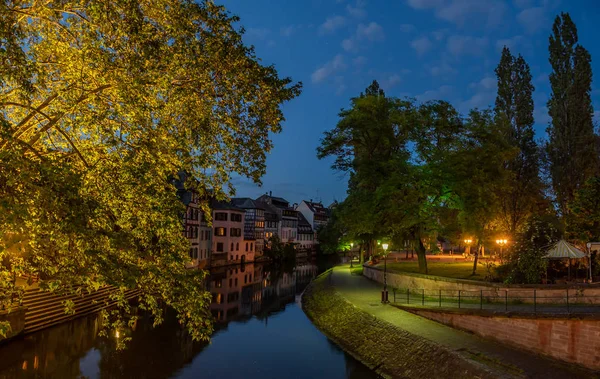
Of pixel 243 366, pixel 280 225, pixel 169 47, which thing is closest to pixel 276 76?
pixel 169 47

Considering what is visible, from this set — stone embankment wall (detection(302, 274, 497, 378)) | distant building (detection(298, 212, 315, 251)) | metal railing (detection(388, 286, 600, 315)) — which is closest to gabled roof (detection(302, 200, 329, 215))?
distant building (detection(298, 212, 315, 251))

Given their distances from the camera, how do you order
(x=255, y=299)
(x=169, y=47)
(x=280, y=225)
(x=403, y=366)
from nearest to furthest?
(x=169, y=47)
(x=403, y=366)
(x=255, y=299)
(x=280, y=225)

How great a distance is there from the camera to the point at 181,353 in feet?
72.2

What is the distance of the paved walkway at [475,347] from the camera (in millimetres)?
14625

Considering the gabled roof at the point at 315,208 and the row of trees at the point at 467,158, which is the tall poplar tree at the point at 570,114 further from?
the gabled roof at the point at 315,208

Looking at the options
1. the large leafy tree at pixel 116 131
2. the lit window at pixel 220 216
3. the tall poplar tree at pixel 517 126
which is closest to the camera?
the large leafy tree at pixel 116 131

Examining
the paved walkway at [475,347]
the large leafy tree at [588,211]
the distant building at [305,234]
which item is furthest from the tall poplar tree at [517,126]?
the distant building at [305,234]

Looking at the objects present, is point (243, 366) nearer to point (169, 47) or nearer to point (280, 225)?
point (169, 47)

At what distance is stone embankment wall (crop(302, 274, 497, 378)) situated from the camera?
1603 cm

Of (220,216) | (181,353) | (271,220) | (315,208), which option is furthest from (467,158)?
(315,208)

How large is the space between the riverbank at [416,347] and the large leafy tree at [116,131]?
10610mm

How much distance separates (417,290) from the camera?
96.5 feet

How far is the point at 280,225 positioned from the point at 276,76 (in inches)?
3471

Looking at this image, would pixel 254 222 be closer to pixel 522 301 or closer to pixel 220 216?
pixel 220 216
